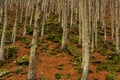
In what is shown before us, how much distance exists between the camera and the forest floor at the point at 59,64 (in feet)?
49.3

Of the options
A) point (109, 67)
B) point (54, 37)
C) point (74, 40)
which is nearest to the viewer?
point (109, 67)

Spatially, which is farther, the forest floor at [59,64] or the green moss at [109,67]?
the green moss at [109,67]

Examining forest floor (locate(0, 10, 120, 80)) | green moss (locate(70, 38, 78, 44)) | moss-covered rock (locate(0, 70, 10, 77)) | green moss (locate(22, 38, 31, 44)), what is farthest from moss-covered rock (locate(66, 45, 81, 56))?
moss-covered rock (locate(0, 70, 10, 77))

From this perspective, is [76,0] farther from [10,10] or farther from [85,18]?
[85,18]

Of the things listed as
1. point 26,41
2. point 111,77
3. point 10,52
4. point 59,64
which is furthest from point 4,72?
point 26,41

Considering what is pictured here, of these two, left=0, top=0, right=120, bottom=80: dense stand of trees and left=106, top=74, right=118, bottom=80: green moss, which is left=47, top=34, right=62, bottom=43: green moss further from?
left=106, top=74, right=118, bottom=80: green moss

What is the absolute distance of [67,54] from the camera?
776 inches

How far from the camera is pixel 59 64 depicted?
17.5 meters

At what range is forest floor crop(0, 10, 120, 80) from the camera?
49.3 ft

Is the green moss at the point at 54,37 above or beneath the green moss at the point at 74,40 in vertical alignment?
above

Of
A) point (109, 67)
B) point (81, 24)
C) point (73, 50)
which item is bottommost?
point (109, 67)

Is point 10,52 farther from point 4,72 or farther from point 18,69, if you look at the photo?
point 4,72

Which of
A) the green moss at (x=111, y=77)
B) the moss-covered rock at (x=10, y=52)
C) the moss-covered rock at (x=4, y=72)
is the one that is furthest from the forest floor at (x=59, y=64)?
the moss-covered rock at (x=10, y=52)

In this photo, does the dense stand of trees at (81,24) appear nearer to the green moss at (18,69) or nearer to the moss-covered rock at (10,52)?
the moss-covered rock at (10,52)
